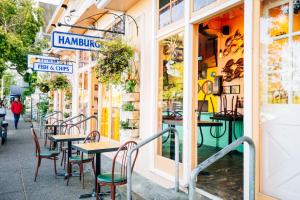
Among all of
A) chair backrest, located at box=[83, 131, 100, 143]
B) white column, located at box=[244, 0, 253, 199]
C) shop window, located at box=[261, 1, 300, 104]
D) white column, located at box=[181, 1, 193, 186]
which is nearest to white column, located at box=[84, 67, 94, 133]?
chair backrest, located at box=[83, 131, 100, 143]

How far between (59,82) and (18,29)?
10.2 m

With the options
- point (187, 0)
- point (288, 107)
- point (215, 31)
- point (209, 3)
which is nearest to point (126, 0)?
point (187, 0)

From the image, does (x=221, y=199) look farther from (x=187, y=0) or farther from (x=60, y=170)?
(x=60, y=170)

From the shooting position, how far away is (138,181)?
17.1 feet

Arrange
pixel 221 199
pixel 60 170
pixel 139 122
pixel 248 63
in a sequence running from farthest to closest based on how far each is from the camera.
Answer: pixel 60 170, pixel 139 122, pixel 221 199, pixel 248 63

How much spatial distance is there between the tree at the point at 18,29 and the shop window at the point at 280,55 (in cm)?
1628

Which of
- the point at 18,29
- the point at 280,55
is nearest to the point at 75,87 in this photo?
the point at 280,55

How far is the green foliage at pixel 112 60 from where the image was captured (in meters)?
5.71

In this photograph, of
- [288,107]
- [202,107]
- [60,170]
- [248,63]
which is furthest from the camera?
[202,107]

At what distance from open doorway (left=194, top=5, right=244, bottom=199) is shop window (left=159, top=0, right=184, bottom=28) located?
1.80 metres

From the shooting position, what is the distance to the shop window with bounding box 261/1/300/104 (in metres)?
3.04

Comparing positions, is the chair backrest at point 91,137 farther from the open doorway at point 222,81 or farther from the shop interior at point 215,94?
the open doorway at point 222,81

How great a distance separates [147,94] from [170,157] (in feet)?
4.58

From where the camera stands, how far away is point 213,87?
8570mm
